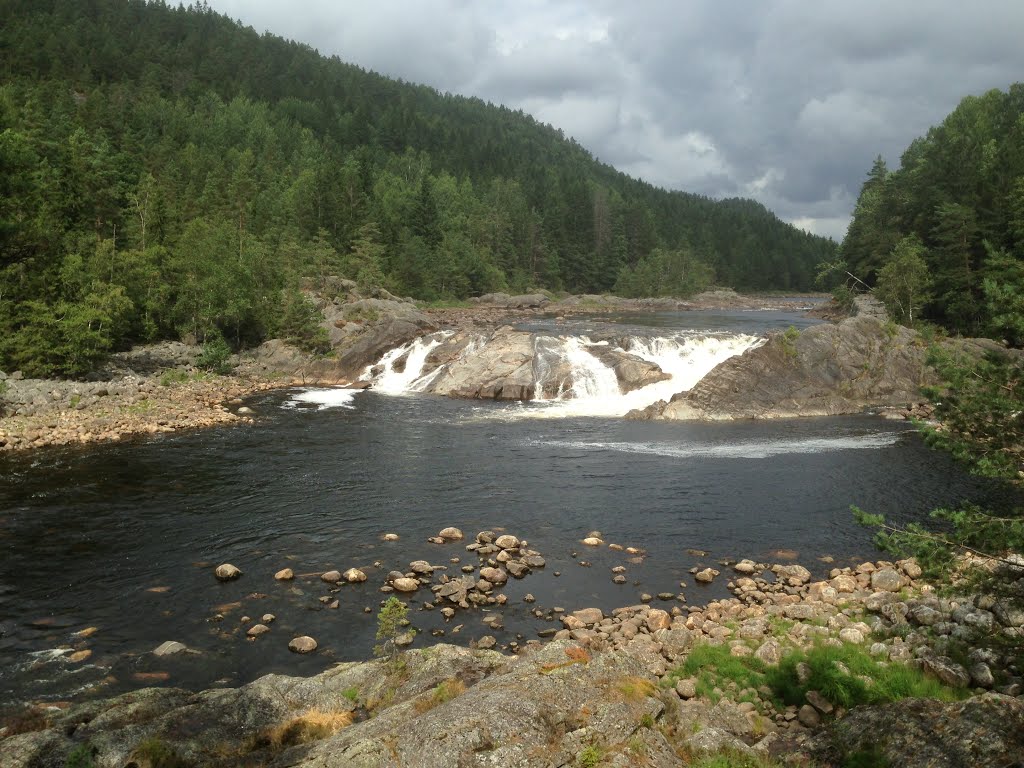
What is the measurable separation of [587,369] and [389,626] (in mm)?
33380

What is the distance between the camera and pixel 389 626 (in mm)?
12695

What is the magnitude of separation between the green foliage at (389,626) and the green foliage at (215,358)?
1565 inches

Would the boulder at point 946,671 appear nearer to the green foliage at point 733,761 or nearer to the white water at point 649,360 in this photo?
the green foliage at point 733,761

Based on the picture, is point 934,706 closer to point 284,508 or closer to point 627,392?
point 284,508

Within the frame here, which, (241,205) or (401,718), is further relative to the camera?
(241,205)

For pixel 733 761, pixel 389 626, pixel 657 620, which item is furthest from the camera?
pixel 657 620

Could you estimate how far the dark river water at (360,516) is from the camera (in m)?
14.6

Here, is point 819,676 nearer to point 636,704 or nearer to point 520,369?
point 636,704

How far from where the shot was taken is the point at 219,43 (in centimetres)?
16088

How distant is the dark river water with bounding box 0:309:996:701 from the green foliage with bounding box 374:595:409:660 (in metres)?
0.68

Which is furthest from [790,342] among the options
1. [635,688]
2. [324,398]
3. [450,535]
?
[635,688]

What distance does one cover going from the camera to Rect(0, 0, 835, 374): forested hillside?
4275cm

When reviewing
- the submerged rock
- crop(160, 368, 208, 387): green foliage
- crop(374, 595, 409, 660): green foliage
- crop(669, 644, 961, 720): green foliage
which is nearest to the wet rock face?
crop(160, 368, 208, 387): green foliage

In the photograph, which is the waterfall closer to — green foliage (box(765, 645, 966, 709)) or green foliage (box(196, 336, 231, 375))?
green foliage (box(196, 336, 231, 375))
